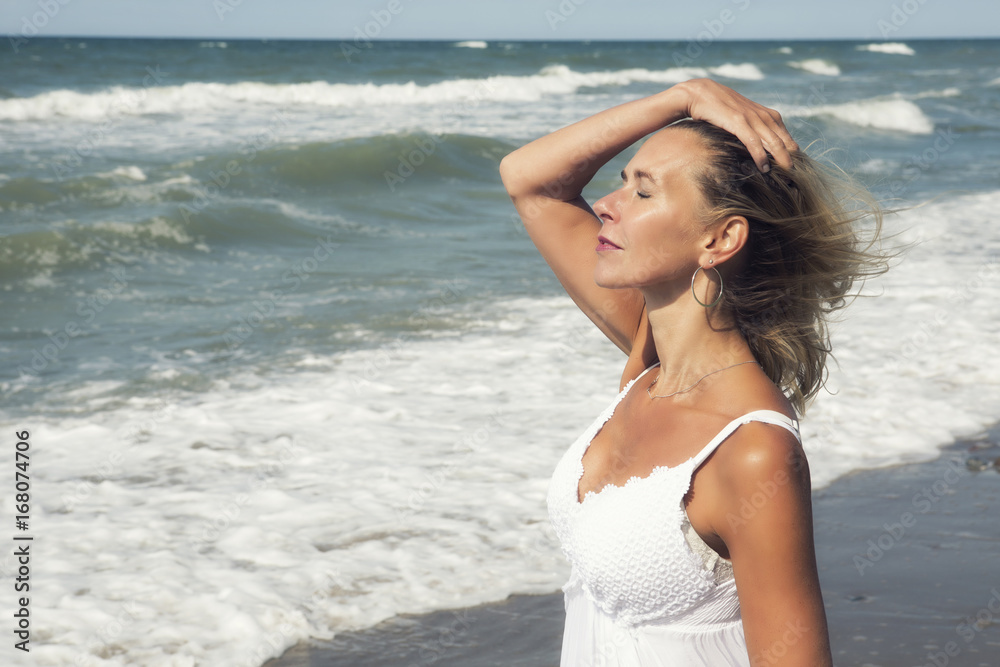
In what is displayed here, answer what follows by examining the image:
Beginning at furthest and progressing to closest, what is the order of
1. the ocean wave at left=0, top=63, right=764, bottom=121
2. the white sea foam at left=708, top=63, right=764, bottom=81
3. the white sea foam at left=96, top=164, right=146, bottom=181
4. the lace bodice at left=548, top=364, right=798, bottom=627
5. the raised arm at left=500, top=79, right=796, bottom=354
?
the white sea foam at left=708, top=63, right=764, bottom=81 → the ocean wave at left=0, top=63, right=764, bottom=121 → the white sea foam at left=96, top=164, right=146, bottom=181 → the raised arm at left=500, top=79, right=796, bottom=354 → the lace bodice at left=548, top=364, right=798, bottom=627

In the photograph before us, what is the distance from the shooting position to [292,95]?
32.2m

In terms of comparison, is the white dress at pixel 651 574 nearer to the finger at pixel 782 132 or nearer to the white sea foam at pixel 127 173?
the finger at pixel 782 132

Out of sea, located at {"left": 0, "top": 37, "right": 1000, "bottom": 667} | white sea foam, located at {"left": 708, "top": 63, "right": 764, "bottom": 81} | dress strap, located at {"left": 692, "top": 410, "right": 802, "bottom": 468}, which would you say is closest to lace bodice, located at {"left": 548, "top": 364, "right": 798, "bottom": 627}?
dress strap, located at {"left": 692, "top": 410, "right": 802, "bottom": 468}

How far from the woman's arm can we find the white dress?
127mm

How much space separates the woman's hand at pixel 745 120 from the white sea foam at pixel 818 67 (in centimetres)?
5281

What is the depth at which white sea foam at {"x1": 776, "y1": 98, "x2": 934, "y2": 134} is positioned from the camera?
86.9ft

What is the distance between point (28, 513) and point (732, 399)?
432 cm

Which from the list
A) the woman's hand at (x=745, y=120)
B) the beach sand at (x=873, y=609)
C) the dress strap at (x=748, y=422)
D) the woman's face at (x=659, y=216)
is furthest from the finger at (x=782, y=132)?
the beach sand at (x=873, y=609)

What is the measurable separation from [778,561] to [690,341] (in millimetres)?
642

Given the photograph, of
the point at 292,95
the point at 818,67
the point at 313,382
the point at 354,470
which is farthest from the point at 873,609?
the point at 818,67

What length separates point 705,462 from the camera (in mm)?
1874

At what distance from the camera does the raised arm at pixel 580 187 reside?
230cm

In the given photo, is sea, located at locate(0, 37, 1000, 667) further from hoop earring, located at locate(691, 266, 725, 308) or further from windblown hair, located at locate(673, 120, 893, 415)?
hoop earring, located at locate(691, 266, 725, 308)

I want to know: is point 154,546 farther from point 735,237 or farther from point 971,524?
point 971,524
